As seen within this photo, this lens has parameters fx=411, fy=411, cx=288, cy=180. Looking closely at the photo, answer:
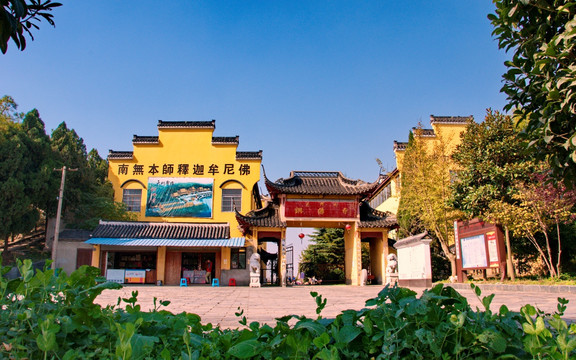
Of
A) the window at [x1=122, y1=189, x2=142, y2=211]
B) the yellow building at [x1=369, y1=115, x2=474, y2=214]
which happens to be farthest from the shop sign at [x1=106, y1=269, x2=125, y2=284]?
the yellow building at [x1=369, y1=115, x2=474, y2=214]

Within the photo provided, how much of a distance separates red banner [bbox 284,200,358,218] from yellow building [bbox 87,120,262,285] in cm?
286

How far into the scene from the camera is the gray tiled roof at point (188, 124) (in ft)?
79.2

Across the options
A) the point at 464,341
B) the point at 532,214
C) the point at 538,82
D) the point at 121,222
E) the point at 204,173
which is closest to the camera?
the point at 464,341

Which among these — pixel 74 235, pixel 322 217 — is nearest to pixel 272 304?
pixel 322 217

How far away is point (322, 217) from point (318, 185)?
6.31 feet

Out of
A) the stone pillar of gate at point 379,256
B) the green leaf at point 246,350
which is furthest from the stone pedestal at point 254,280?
the green leaf at point 246,350

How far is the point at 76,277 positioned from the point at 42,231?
101 feet

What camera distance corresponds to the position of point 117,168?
2333 centimetres

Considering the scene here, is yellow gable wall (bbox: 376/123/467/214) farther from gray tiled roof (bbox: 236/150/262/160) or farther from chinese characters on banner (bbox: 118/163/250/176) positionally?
chinese characters on banner (bbox: 118/163/250/176)

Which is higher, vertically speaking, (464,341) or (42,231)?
(42,231)

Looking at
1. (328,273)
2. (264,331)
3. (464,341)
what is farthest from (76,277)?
(328,273)

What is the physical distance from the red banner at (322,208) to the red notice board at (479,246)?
6.45 m

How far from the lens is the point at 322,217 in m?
21.2

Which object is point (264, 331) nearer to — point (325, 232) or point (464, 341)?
point (464, 341)
